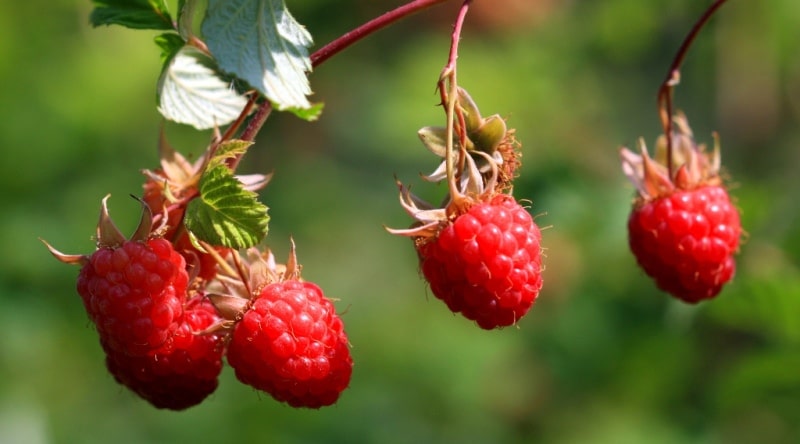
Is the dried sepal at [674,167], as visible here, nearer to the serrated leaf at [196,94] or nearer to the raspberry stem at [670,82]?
the raspberry stem at [670,82]

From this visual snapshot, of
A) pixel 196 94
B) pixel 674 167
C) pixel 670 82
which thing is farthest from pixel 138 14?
pixel 674 167

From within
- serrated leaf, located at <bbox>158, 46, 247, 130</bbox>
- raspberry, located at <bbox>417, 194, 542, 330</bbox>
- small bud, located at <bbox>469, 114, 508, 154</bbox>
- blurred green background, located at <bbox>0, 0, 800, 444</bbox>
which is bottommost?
blurred green background, located at <bbox>0, 0, 800, 444</bbox>

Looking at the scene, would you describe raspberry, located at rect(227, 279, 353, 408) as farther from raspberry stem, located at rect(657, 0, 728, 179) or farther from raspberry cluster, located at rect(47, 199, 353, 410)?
raspberry stem, located at rect(657, 0, 728, 179)

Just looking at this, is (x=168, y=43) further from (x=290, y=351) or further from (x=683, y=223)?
(x=683, y=223)

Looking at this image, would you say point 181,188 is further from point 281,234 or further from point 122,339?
point 281,234

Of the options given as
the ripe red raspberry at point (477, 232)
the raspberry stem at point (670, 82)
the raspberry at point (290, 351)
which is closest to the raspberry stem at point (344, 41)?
the ripe red raspberry at point (477, 232)

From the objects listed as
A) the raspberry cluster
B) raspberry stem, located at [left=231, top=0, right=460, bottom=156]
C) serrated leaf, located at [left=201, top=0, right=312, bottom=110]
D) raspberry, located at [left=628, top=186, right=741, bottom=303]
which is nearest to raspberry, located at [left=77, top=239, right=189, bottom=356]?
the raspberry cluster

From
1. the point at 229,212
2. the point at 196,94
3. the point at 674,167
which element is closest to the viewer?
the point at 229,212
